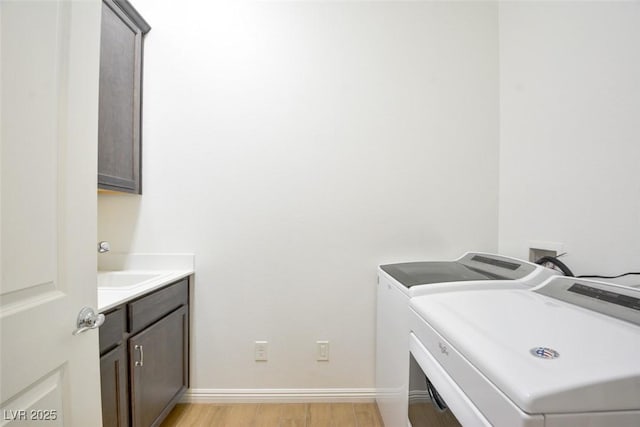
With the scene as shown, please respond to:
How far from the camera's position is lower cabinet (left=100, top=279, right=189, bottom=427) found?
983 mm

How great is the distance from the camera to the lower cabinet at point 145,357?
0.98m

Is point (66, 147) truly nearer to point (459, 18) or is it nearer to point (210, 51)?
point (210, 51)

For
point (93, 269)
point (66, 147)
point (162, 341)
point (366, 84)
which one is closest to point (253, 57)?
point (366, 84)

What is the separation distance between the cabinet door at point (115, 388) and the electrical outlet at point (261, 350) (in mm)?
659

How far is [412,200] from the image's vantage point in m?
1.60

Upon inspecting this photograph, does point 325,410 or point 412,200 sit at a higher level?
point 412,200

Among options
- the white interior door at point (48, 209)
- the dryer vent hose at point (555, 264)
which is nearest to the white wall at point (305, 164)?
the dryer vent hose at point (555, 264)

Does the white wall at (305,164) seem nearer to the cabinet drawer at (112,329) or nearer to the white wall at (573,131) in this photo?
the white wall at (573,131)

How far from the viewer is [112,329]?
98 centimetres

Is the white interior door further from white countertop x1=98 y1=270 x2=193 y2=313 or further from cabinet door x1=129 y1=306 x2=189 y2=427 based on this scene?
cabinet door x1=129 y1=306 x2=189 y2=427

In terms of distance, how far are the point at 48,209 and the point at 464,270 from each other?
1.57 metres

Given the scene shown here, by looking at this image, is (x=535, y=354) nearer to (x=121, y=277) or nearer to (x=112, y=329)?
(x=112, y=329)

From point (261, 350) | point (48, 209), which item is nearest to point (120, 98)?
point (48, 209)

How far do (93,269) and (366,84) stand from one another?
1601 millimetres
